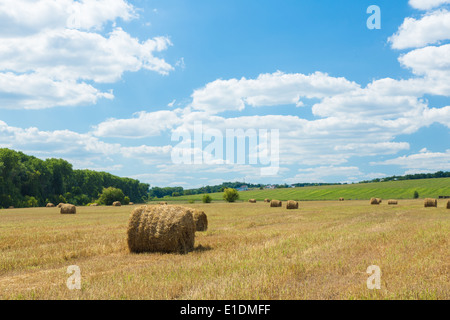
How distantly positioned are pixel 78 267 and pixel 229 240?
612cm

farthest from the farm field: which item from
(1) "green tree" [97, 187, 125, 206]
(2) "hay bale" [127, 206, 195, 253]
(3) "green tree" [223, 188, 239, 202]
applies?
(1) "green tree" [97, 187, 125, 206]

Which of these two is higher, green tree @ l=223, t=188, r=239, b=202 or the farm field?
the farm field

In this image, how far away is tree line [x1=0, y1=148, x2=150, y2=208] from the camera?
7557 centimetres

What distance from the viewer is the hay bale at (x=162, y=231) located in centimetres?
1223

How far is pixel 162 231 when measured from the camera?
40.4 feet

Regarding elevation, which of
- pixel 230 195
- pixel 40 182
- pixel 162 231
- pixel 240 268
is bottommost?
pixel 230 195

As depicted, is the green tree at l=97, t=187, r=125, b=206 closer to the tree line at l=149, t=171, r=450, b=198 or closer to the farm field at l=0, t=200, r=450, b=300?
the tree line at l=149, t=171, r=450, b=198

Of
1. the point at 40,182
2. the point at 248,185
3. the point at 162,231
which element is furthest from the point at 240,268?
the point at 248,185

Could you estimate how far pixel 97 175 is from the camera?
4761 inches

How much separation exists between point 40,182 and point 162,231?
8703cm

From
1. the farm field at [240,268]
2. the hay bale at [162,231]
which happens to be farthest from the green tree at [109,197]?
the hay bale at [162,231]

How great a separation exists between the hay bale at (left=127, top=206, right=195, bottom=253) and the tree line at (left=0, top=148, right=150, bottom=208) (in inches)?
2782

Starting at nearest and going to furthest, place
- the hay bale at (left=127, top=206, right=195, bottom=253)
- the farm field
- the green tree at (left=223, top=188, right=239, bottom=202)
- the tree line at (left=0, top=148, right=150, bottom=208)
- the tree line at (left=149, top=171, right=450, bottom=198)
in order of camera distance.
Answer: the farm field → the hay bale at (left=127, top=206, right=195, bottom=253) → the tree line at (left=0, top=148, right=150, bottom=208) → the green tree at (left=223, top=188, right=239, bottom=202) → the tree line at (left=149, top=171, right=450, bottom=198)

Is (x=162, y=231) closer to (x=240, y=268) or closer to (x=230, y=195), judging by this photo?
(x=240, y=268)
